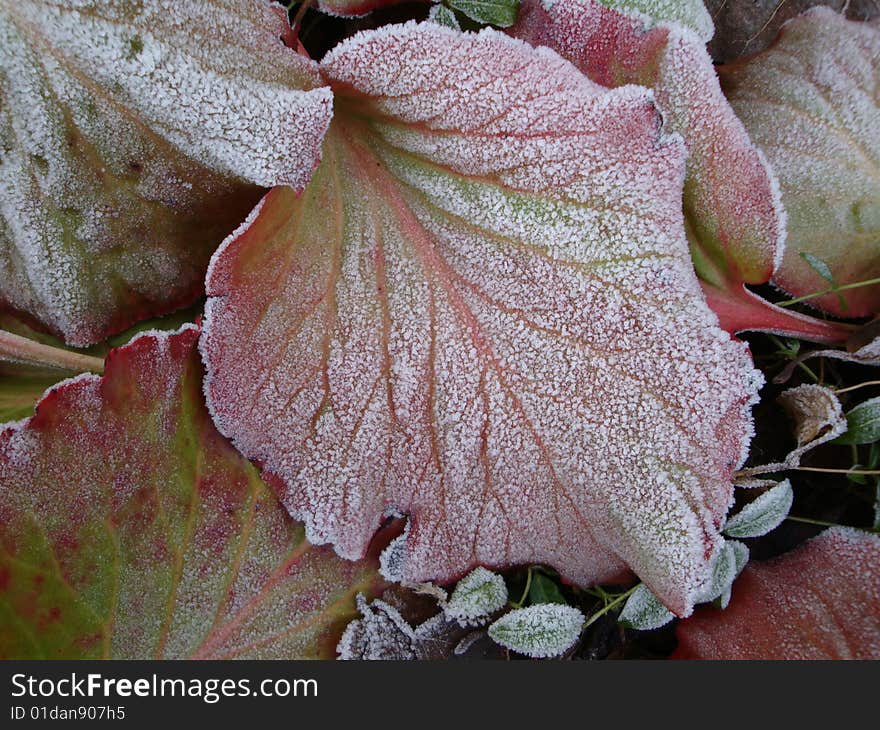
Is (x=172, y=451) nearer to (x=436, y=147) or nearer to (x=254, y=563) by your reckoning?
(x=254, y=563)

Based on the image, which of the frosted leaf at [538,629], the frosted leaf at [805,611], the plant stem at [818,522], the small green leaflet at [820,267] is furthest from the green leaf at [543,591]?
the small green leaflet at [820,267]

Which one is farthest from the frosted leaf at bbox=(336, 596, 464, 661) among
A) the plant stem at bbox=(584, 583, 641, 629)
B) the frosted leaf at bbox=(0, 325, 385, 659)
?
the plant stem at bbox=(584, 583, 641, 629)

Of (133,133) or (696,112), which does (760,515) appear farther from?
(133,133)

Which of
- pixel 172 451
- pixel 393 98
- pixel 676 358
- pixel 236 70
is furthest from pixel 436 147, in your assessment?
pixel 172 451

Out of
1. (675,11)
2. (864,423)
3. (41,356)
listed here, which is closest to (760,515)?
(864,423)

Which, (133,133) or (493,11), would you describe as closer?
(133,133)

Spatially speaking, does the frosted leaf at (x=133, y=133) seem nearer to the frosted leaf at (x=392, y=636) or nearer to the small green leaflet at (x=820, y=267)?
the frosted leaf at (x=392, y=636)
